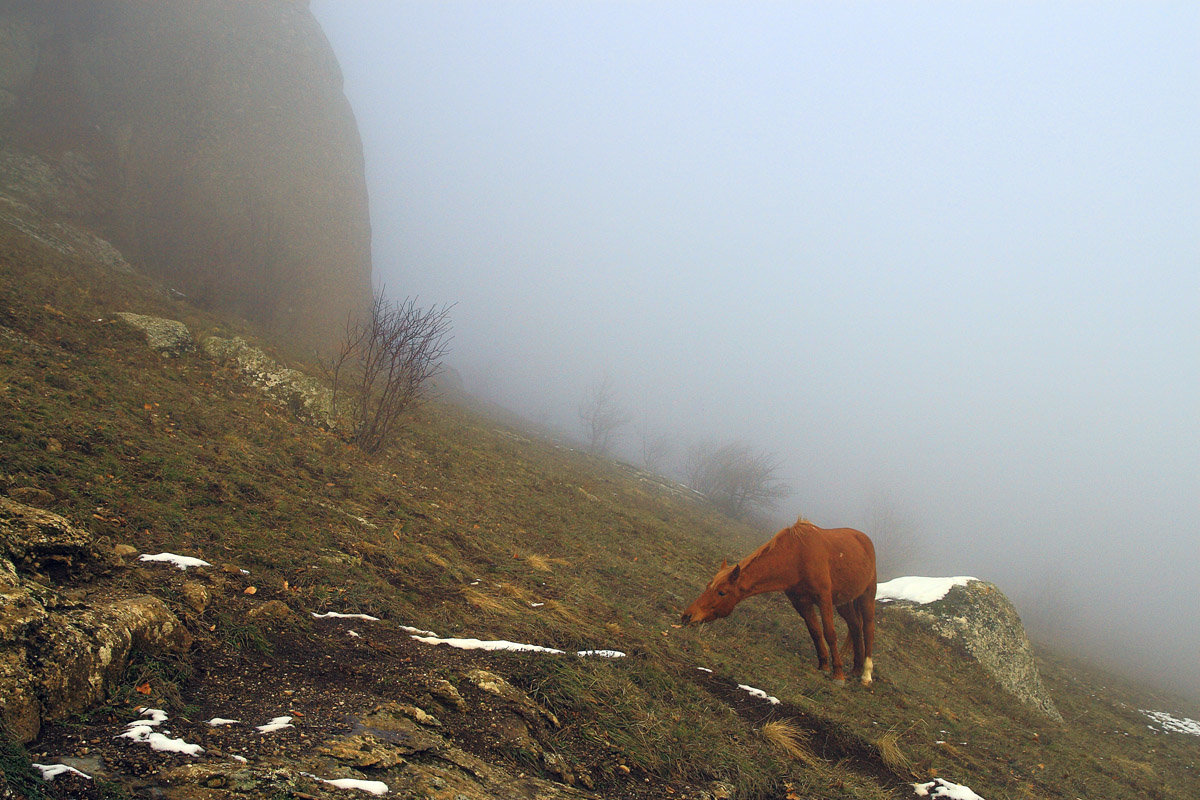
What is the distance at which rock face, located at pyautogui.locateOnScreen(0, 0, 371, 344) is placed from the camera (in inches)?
1127

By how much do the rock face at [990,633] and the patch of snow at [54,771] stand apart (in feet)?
56.1

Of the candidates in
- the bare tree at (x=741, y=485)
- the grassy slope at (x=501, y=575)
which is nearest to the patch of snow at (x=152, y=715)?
the grassy slope at (x=501, y=575)

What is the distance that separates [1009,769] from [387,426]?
1498cm

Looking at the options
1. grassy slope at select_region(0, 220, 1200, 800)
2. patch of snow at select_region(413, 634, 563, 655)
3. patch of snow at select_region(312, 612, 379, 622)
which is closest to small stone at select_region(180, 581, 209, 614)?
grassy slope at select_region(0, 220, 1200, 800)

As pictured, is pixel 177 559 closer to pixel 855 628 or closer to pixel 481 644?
pixel 481 644

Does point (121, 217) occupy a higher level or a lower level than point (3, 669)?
higher

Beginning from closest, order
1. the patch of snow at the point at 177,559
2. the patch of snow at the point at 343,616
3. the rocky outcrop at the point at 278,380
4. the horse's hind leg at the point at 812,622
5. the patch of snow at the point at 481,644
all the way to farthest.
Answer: the patch of snow at the point at 177,559
the patch of snow at the point at 343,616
the patch of snow at the point at 481,644
the horse's hind leg at the point at 812,622
the rocky outcrop at the point at 278,380

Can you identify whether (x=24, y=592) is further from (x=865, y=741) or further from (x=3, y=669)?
(x=865, y=741)

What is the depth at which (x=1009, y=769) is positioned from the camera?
7.67 meters

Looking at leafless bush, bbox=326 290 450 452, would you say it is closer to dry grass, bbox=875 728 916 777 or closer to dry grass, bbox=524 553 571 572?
dry grass, bbox=524 553 571 572

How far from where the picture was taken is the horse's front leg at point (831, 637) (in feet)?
30.3

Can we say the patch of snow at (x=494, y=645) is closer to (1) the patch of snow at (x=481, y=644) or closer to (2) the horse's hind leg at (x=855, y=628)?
(1) the patch of snow at (x=481, y=644)

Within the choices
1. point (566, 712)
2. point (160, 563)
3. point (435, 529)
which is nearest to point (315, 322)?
point (435, 529)

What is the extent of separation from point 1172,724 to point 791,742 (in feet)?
65.1
